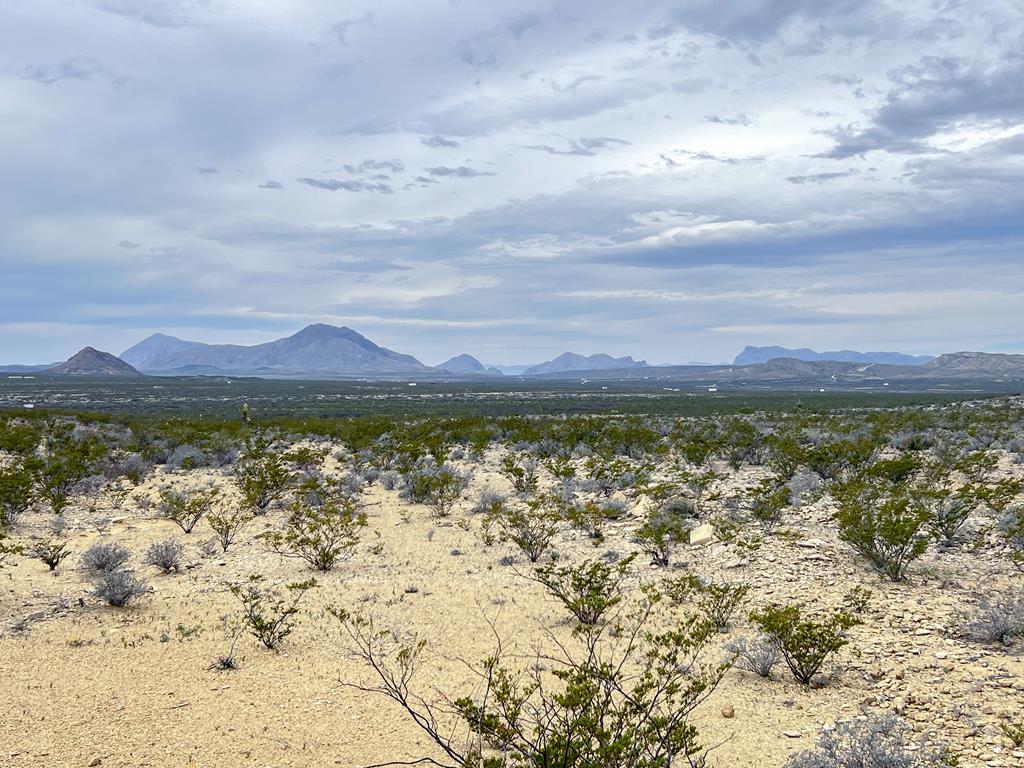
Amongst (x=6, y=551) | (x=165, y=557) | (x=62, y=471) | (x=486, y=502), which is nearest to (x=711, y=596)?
(x=486, y=502)

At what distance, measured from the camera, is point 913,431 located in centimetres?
3123

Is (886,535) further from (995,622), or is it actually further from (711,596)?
(711,596)

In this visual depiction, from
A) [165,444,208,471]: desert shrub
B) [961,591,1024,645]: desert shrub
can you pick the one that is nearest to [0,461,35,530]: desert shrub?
[165,444,208,471]: desert shrub

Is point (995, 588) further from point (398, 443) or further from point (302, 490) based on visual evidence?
point (398, 443)

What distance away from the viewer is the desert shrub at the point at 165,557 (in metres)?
Answer: 12.7

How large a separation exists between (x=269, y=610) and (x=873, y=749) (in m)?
8.60

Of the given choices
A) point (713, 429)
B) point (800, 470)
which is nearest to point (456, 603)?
point (800, 470)

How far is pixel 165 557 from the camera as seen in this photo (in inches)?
499

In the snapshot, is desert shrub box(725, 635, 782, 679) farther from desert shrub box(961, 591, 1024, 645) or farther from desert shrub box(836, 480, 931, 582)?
desert shrub box(836, 480, 931, 582)

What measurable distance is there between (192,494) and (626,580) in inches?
550

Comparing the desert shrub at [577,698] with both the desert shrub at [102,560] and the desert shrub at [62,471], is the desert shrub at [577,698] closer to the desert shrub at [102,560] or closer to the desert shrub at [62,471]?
the desert shrub at [102,560]

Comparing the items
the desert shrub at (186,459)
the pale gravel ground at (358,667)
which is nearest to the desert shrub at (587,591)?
the pale gravel ground at (358,667)

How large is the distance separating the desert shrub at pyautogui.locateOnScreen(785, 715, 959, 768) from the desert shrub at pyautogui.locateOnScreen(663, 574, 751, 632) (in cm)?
264

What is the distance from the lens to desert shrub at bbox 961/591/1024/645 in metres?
8.16
